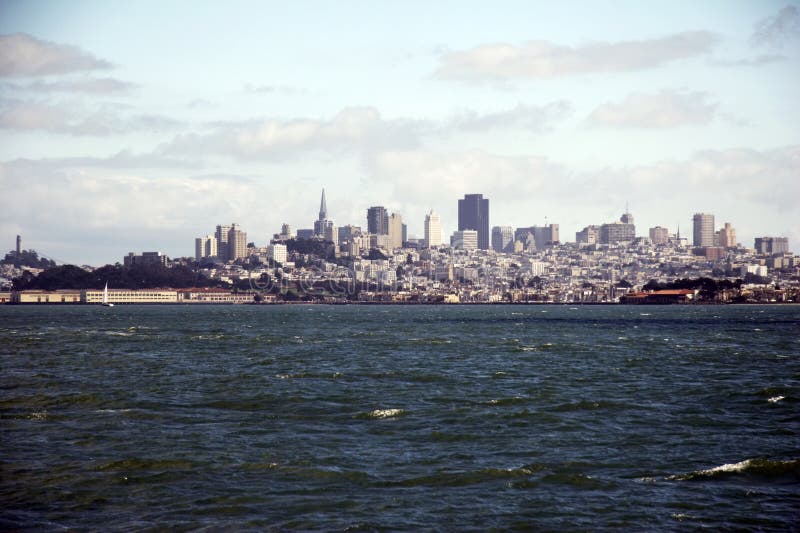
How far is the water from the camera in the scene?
67.9 ft

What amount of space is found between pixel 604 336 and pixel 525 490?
7525 centimetres

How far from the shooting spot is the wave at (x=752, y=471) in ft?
78.2

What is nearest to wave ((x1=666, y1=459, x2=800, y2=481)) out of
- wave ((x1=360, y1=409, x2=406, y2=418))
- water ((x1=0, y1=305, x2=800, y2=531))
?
water ((x1=0, y1=305, x2=800, y2=531))

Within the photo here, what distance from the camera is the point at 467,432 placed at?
1190 inches

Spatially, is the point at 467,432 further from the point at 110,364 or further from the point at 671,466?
the point at 110,364

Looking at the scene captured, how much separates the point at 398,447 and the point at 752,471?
9.72 metres

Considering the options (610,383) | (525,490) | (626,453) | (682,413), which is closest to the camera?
(525,490)

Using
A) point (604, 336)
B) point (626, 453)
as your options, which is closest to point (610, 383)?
point (626, 453)

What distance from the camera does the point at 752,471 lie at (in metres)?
24.4

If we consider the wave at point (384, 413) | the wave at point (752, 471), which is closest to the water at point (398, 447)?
the wave at point (752, 471)

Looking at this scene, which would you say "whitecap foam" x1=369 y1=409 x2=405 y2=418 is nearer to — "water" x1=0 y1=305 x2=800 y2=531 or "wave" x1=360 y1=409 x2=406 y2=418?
"wave" x1=360 y1=409 x2=406 y2=418

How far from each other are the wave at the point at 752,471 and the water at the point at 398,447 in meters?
0.08

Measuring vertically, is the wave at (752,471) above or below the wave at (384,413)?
below

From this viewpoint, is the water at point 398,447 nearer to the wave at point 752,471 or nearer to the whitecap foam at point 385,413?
the wave at point 752,471
